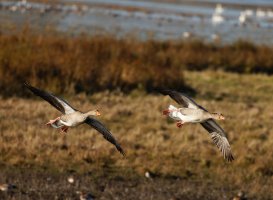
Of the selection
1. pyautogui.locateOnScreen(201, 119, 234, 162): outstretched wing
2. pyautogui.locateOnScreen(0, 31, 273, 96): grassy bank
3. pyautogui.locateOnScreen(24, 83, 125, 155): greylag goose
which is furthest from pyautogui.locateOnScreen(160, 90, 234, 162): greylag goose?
pyautogui.locateOnScreen(0, 31, 273, 96): grassy bank

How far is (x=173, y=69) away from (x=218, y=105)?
3501 millimetres

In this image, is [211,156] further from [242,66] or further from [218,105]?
[242,66]

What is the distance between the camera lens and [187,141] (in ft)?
41.9

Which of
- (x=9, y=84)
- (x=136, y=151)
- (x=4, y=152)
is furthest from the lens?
(x=9, y=84)

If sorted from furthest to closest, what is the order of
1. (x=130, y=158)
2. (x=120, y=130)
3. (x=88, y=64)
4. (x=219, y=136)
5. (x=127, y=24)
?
(x=127, y=24) → (x=88, y=64) → (x=120, y=130) → (x=130, y=158) → (x=219, y=136)

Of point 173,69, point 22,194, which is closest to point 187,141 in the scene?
point 22,194

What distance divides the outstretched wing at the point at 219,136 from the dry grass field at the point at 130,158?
16.3 feet

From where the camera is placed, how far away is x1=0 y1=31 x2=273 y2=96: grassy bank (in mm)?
16656

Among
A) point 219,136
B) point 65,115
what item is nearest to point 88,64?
point 219,136

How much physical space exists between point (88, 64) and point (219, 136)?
1356cm

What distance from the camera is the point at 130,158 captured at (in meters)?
11.4

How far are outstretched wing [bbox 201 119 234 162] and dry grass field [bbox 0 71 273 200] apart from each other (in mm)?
4954

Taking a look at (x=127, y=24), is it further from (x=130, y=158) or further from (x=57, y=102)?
(x=57, y=102)

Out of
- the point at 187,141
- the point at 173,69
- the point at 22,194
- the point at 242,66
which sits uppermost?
the point at 22,194
